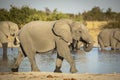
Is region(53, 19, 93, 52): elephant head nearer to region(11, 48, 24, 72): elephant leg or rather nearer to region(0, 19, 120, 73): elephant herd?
region(0, 19, 120, 73): elephant herd

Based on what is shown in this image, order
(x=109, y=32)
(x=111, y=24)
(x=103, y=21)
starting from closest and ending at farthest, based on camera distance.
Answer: (x=109, y=32), (x=111, y=24), (x=103, y=21)

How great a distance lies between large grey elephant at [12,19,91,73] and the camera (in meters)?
11.0

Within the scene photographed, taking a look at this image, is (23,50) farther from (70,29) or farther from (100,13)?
(100,13)

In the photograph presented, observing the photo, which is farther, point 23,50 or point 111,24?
point 111,24

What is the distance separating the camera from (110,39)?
26750 millimetres

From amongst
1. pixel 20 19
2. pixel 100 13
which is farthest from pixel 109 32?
pixel 100 13

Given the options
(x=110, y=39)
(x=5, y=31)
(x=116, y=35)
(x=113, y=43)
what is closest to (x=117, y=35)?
(x=116, y=35)

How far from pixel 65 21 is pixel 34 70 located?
149 centimetres

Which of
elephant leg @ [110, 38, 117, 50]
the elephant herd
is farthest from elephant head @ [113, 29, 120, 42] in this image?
the elephant herd

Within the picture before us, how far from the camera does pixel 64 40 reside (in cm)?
1108

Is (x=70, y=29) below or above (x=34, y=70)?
above

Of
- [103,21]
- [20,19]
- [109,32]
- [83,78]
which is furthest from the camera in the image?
[103,21]

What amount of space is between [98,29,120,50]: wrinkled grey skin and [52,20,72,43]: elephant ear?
47.7 feet

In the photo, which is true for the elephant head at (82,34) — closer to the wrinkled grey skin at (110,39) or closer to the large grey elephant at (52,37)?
the large grey elephant at (52,37)
